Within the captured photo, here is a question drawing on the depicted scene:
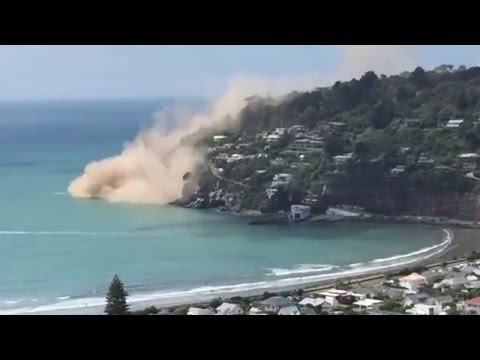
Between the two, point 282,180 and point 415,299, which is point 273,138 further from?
point 415,299

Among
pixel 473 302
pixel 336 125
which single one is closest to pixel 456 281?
pixel 473 302

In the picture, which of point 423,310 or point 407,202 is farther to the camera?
point 407,202

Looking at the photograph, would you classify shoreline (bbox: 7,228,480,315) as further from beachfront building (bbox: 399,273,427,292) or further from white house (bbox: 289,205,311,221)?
white house (bbox: 289,205,311,221)
